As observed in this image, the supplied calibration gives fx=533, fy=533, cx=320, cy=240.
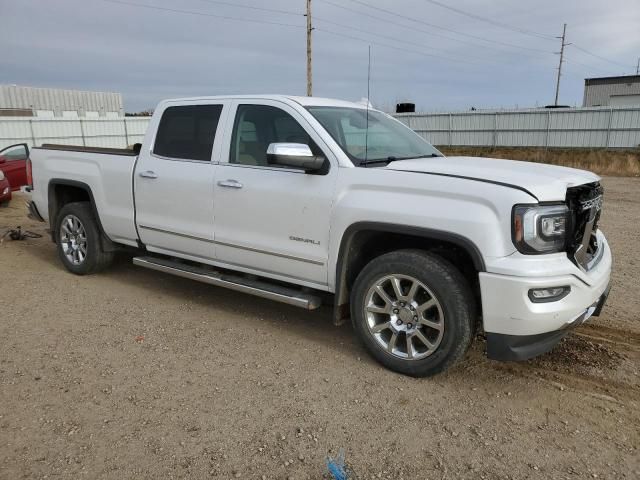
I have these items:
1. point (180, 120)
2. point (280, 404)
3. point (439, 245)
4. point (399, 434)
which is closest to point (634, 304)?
point (439, 245)

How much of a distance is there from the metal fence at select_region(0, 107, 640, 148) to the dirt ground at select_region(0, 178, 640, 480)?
23063 millimetres

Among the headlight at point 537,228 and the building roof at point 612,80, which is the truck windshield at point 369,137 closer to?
the headlight at point 537,228

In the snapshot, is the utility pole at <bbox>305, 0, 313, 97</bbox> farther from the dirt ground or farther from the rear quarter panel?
the dirt ground

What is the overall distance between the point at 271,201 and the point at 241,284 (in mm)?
799

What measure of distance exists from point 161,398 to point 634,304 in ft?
14.3

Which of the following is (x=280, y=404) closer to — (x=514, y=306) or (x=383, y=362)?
(x=383, y=362)

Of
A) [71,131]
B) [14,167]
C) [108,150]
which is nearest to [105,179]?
[108,150]

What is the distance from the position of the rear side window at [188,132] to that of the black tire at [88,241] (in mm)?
1368

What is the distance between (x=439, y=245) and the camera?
3721 millimetres

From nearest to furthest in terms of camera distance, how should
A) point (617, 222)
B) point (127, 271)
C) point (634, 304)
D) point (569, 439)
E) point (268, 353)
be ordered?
point (569, 439) → point (268, 353) → point (634, 304) → point (127, 271) → point (617, 222)

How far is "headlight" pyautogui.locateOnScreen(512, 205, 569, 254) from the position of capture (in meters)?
3.13

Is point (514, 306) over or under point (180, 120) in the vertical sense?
under

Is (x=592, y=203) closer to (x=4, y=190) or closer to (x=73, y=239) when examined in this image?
(x=73, y=239)

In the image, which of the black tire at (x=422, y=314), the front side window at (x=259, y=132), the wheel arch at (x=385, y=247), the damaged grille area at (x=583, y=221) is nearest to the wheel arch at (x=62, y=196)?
the front side window at (x=259, y=132)
